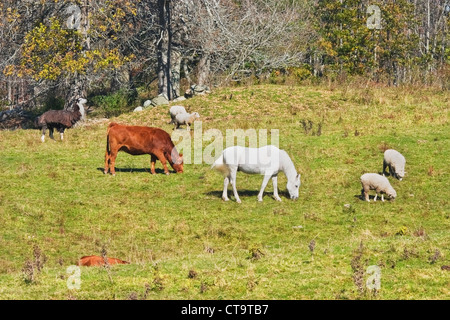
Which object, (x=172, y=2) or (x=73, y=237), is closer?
(x=73, y=237)

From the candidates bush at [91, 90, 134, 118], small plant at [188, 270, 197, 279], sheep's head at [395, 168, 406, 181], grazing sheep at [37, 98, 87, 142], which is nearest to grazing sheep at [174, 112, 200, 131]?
grazing sheep at [37, 98, 87, 142]

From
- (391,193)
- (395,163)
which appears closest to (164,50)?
(395,163)

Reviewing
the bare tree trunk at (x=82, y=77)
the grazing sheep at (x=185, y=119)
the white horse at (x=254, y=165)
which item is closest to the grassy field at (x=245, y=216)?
the white horse at (x=254, y=165)

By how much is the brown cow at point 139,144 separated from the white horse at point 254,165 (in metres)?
3.44

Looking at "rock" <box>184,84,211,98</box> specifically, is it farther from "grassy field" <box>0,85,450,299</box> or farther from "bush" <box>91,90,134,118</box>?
"bush" <box>91,90,134,118</box>

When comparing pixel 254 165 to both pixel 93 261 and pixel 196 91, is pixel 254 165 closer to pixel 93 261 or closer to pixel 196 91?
pixel 93 261

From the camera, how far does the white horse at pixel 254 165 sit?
21.8 meters

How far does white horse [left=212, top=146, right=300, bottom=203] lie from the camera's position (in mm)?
21750

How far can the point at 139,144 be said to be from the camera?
81.0ft

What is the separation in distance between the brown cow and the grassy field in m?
0.57

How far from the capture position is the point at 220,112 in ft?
117
